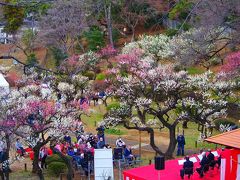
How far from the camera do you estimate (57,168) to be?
739 inches

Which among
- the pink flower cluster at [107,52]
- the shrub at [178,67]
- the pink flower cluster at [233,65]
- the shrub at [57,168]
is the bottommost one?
the shrub at [57,168]

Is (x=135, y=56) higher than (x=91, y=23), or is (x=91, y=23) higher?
(x=91, y=23)

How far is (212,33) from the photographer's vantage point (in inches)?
1278

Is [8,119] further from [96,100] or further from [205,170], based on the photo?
[96,100]

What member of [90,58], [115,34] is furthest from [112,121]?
[115,34]

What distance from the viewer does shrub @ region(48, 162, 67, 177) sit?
18.8 m

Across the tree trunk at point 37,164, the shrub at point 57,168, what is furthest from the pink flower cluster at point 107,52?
the shrub at point 57,168

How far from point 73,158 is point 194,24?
21.5 metres

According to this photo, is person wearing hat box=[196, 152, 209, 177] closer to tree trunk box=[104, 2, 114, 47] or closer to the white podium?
the white podium

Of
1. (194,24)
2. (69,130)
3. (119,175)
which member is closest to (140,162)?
(119,175)

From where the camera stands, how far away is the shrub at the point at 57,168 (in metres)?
18.8

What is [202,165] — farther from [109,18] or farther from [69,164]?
[109,18]

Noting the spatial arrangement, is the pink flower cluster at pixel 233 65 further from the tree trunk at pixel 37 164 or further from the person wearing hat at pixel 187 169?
the tree trunk at pixel 37 164

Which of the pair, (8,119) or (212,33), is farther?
(212,33)
